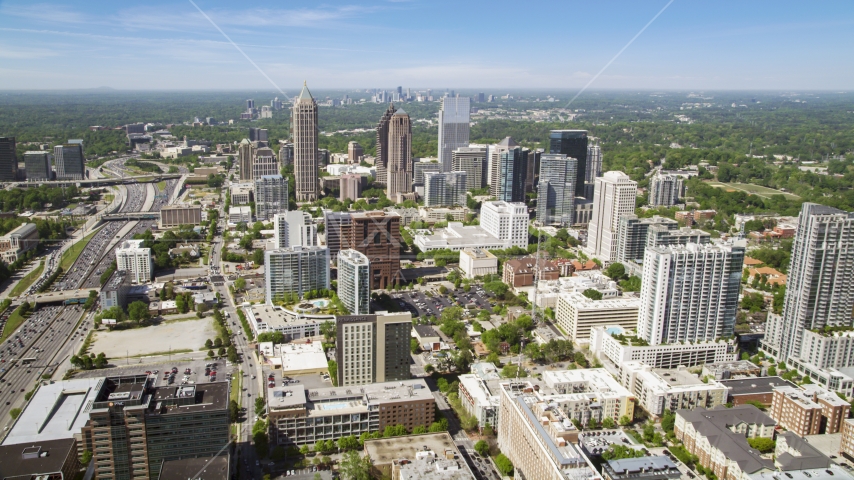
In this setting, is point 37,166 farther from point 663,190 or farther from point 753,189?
point 753,189

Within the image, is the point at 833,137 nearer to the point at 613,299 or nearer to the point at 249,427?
the point at 613,299

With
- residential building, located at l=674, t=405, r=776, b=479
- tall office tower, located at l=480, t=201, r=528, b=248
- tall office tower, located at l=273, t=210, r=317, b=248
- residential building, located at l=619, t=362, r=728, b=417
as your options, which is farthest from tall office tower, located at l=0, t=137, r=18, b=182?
residential building, located at l=674, t=405, r=776, b=479

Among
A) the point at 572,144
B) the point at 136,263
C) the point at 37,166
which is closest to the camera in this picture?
the point at 136,263

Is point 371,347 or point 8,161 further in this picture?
point 8,161

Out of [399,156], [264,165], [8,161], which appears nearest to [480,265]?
[399,156]

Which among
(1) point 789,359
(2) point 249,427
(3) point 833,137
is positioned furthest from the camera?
(3) point 833,137

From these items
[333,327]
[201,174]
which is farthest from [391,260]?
[201,174]

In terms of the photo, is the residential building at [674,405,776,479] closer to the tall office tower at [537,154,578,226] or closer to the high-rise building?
the high-rise building

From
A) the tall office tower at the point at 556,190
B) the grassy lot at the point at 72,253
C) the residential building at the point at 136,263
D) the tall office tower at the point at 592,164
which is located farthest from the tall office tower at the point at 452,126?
the residential building at the point at 136,263
